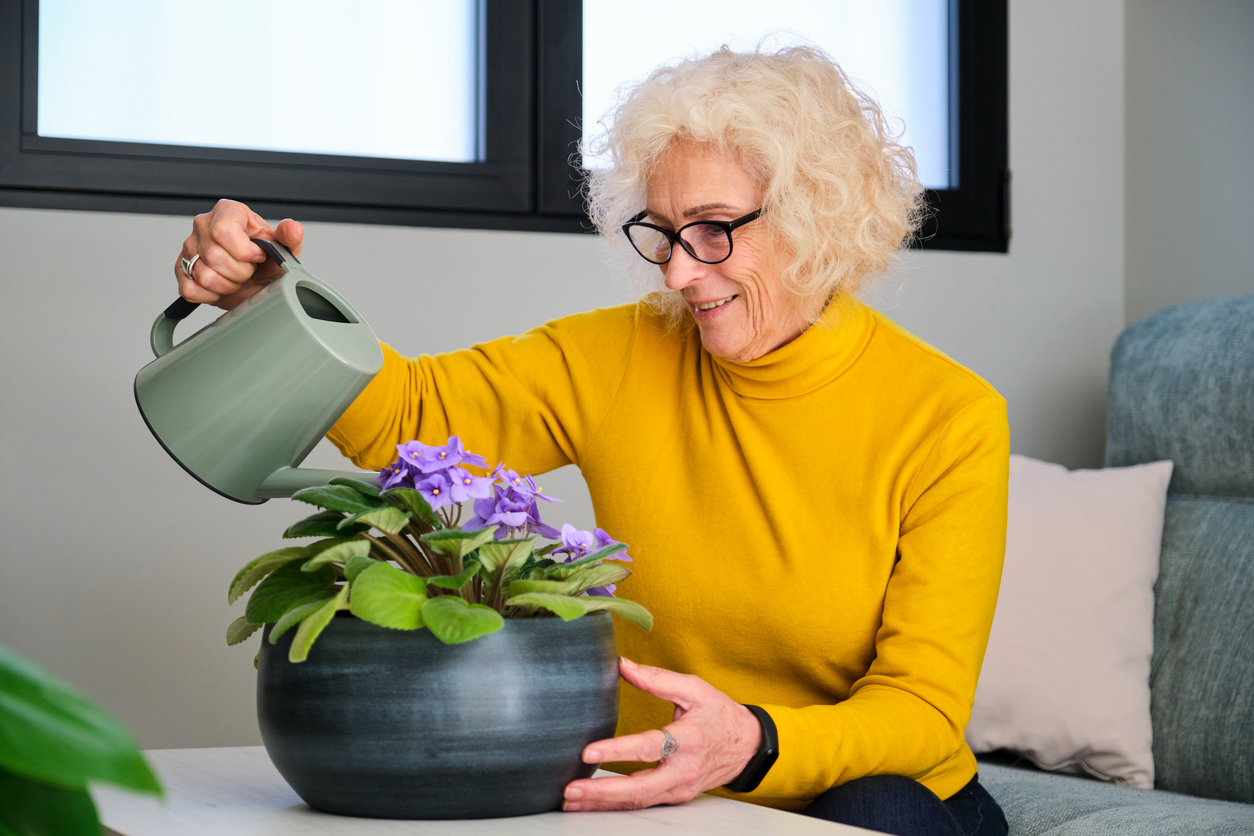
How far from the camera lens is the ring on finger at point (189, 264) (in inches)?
38.9

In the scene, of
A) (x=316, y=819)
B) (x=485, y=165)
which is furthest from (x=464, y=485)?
(x=485, y=165)

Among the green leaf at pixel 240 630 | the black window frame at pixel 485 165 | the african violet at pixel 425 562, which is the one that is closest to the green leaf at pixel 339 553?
the african violet at pixel 425 562

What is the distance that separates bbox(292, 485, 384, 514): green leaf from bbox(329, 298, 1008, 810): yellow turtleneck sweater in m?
0.49

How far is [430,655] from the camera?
0.67 metres

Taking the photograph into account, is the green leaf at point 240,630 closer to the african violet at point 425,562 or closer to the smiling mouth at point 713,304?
the african violet at point 425,562

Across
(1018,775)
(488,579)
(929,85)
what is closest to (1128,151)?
(929,85)

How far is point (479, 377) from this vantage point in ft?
4.39

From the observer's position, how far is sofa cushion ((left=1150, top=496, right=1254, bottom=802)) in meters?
1.56

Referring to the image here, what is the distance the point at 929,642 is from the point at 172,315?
0.75 metres

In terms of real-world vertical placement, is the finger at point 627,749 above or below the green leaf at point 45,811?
below

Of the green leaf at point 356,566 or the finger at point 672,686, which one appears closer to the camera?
the green leaf at point 356,566

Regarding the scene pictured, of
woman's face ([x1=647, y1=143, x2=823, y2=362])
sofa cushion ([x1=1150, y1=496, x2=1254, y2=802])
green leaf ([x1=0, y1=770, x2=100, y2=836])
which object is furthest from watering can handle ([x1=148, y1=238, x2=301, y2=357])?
sofa cushion ([x1=1150, y1=496, x2=1254, y2=802])

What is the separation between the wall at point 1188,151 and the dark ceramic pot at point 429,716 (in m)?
1.95

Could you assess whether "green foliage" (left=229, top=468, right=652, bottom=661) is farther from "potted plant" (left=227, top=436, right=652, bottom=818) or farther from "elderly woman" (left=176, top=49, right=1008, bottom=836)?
"elderly woman" (left=176, top=49, right=1008, bottom=836)
